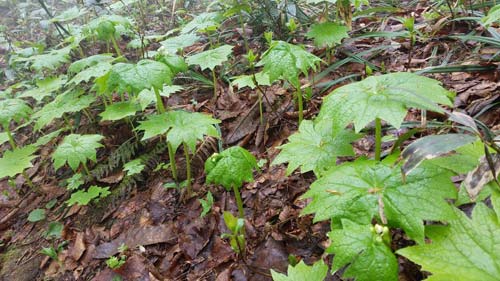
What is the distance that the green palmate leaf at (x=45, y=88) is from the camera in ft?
11.5

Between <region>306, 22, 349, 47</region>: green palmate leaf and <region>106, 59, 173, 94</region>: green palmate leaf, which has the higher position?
<region>106, 59, 173, 94</region>: green palmate leaf

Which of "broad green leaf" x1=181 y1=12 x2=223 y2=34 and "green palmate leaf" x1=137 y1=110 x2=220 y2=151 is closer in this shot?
"green palmate leaf" x1=137 y1=110 x2=220 y2=151

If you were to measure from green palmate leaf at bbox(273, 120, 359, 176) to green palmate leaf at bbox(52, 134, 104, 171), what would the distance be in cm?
184

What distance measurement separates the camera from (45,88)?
3.66m

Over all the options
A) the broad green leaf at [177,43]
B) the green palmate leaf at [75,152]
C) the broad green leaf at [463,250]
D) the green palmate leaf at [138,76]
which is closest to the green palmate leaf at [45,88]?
the green palmate leaf at [75,152]

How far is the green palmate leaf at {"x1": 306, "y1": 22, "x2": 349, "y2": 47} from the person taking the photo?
8.80ft

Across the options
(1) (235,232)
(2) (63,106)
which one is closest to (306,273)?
(1) (235,232)

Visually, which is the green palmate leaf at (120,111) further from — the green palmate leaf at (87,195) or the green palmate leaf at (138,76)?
the green palmate leaf at (138,76)

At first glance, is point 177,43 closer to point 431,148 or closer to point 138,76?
point 138,76

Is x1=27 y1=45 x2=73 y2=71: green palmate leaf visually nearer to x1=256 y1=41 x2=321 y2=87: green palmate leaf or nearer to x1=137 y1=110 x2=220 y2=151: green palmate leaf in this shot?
x1=137 y1=110 x2=220 y2=151: green palmate leaf

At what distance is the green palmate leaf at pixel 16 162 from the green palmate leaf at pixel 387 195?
2886mm

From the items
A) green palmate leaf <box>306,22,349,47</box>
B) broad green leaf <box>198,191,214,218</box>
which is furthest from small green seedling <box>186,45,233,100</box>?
broad green leaf <box>198,191,214,218</box>

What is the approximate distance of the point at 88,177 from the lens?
10.1ft

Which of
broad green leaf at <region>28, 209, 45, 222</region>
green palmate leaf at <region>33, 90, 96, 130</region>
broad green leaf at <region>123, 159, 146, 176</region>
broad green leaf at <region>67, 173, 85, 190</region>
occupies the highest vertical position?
green palmate leaf at <region>33, 90, 96, 130</region>
